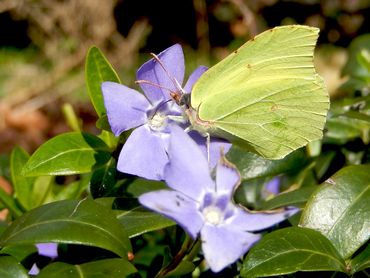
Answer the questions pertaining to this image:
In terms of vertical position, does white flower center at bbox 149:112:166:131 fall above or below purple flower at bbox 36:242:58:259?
above

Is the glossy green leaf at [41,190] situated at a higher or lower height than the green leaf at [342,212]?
lower

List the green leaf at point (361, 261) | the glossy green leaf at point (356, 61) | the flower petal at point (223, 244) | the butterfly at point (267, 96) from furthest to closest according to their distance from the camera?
the glossy green leaf at point (356, 61)
the butterfly at point (267, 96)
the green leaf at point (361, 261)
the flower petal at point (223, 244)

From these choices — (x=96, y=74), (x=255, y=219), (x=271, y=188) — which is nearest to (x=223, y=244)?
(x=255, y=219)

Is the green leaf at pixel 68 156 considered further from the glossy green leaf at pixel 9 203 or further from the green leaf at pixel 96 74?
the glossy green leaf at pixel 9 203

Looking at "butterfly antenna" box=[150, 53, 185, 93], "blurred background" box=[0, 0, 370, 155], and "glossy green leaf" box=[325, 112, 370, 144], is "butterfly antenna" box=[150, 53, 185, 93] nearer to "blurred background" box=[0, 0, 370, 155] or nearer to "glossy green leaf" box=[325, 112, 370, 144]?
"glossy green leaf" box=[325, 112, 370, 144]

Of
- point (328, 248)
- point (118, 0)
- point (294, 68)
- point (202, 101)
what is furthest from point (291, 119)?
point (118, 0)

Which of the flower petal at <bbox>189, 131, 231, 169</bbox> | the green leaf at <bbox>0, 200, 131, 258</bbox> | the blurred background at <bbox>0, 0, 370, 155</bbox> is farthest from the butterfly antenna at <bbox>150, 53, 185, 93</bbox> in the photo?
the blurred background at <bbox>0, 0, 370, 155</bbox>

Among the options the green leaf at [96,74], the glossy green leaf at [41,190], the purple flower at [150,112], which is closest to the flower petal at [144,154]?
the purple flower at [150,112]
